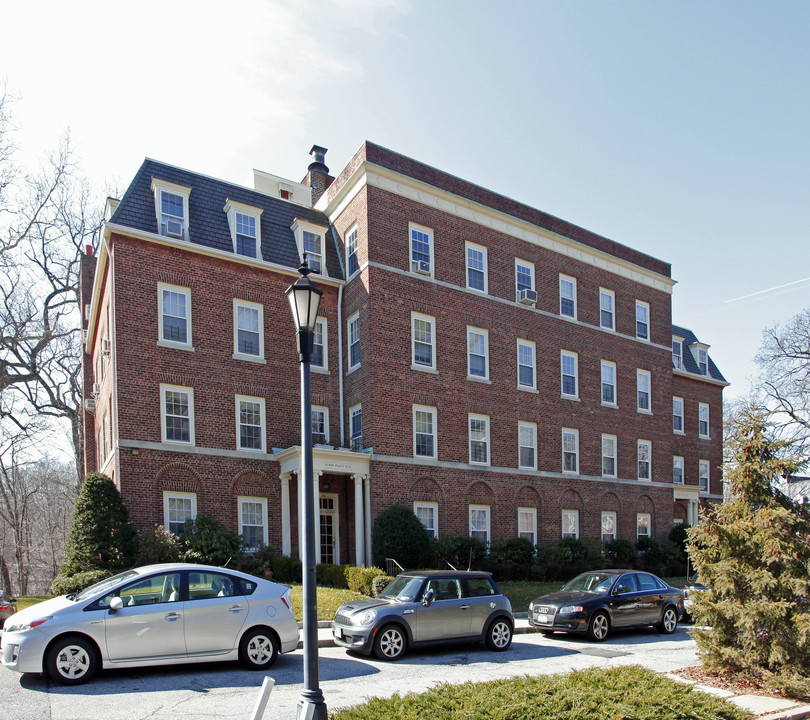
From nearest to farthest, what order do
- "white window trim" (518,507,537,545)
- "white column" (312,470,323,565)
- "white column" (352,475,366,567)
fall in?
"white column" (312,470,323,565), "white column" (352,475,366,567), "white window trim" (518,507,537,545)

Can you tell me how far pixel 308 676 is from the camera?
670cm

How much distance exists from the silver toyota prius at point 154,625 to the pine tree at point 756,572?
6.33 metres

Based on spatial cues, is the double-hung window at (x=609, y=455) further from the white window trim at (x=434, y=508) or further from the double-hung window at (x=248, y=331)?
the double-hung window at (x=248, y=331)

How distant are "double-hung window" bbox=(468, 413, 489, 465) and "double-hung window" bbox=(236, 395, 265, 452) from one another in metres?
7.67

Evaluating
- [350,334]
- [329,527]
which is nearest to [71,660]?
[329,527]

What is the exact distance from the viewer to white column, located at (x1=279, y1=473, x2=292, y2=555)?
2231 cm

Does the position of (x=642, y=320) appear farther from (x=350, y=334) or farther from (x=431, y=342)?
(x=350, y=334)

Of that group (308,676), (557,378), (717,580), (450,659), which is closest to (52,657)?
(308,676)

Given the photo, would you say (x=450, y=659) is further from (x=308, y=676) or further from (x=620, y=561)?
(x=620, y=561)

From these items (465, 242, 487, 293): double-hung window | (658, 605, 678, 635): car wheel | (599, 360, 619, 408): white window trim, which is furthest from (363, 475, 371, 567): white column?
(599, 360, 619, 408): white window trim

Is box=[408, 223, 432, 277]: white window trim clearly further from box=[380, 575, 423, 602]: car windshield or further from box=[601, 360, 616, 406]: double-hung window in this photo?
box=[380, 575, 423, 602]: car windshield

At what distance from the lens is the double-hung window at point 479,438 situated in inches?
1011

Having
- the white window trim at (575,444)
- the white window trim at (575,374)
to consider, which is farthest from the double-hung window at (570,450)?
the white window trim at (575,374)

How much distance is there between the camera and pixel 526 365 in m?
28.0
